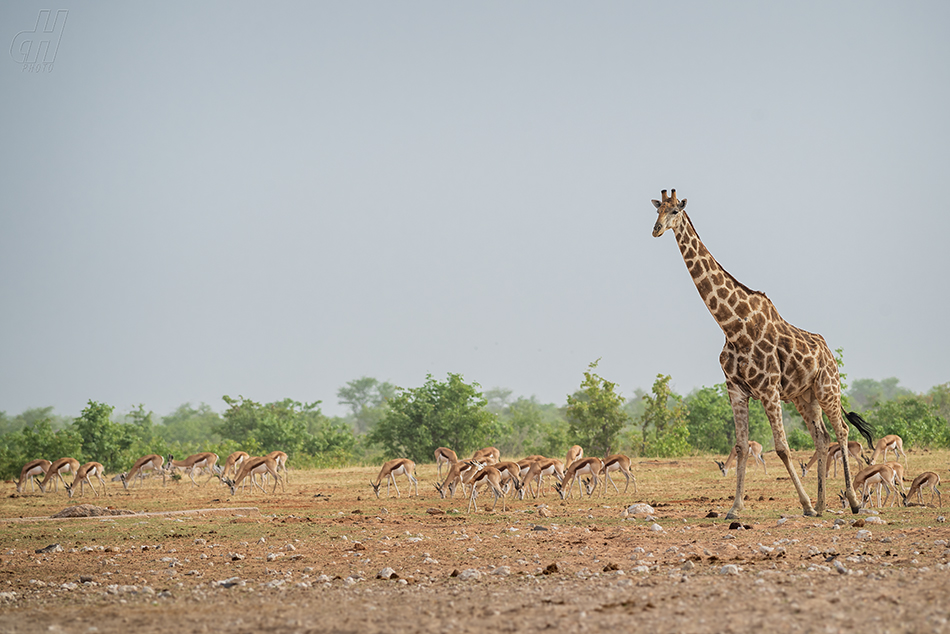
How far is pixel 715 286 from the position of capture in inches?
503

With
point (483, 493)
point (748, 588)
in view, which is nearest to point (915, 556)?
point (748, 588)

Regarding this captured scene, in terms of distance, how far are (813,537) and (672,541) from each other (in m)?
1.73

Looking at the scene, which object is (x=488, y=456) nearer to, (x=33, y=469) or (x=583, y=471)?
(x=583, y=471)

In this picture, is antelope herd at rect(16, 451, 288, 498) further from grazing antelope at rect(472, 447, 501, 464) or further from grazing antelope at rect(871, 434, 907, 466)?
grazing antelope at rect(871, 434, 907, 466)

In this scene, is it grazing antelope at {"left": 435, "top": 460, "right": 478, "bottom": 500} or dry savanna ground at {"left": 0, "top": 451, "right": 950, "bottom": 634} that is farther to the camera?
grazing antelope at {"left": 435, "top": 460, "right": 478, "bottom": 500}

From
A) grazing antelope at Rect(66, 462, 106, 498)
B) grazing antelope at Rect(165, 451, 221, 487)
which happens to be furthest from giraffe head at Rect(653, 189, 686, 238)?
grazing antelope at Rect(165, 451, 221, 487)

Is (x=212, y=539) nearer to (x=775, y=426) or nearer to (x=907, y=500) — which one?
(x=775, y=426)

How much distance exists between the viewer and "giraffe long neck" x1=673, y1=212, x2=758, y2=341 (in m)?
12.6

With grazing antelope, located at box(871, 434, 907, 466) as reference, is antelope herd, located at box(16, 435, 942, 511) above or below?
below

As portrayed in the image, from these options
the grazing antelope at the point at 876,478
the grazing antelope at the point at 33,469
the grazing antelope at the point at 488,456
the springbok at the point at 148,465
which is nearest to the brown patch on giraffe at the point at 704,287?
the grazing antelope at the point at 876,478

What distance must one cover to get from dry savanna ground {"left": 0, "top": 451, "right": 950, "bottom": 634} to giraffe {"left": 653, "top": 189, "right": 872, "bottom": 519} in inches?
44.2

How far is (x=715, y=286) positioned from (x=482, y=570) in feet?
21.5

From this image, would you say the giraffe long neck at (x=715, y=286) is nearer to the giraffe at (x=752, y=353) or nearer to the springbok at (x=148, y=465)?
the giraffe at (x=752, y=353)

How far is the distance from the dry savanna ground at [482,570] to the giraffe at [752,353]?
1.12 metres
